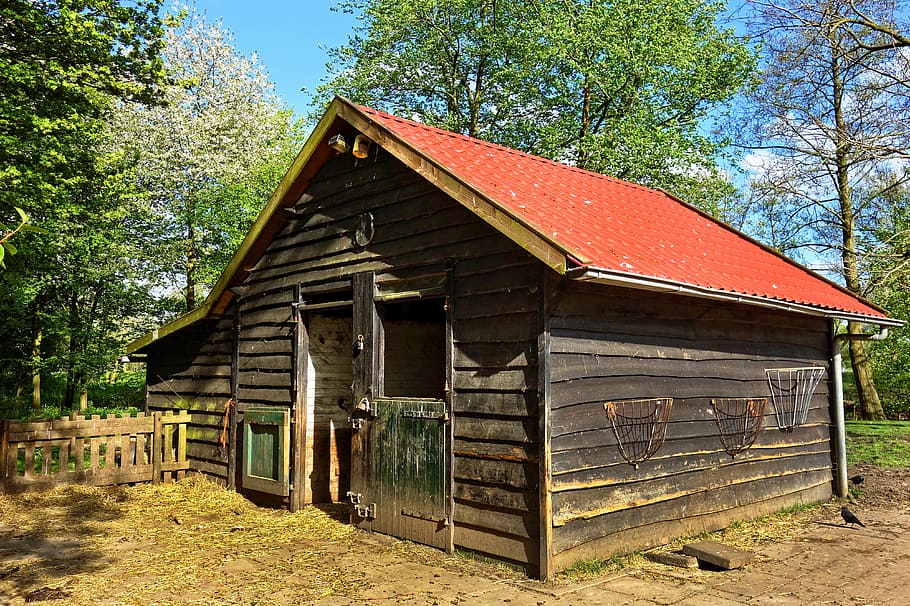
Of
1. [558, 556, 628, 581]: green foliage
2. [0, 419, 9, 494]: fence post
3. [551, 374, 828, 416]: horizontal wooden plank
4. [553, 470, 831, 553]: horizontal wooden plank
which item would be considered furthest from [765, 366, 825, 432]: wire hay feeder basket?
[0, 419, 9, 494]: fence post

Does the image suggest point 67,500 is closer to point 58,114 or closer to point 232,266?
point 232,266

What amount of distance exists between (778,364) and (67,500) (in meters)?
9.43

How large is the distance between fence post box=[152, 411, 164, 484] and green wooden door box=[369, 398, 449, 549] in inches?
181

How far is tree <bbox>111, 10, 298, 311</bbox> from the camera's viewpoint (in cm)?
2253

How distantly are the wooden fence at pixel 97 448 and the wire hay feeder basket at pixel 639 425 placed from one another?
7.25 meters

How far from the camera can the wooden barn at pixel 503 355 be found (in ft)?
21.5

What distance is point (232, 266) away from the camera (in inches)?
408

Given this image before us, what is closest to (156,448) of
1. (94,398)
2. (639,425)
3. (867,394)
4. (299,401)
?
(299,401)

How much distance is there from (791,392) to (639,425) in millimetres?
3463

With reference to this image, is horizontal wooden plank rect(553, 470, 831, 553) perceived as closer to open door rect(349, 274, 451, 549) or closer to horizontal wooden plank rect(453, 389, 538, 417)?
horizontal wooden plank rect(453, 389, 538, 417)

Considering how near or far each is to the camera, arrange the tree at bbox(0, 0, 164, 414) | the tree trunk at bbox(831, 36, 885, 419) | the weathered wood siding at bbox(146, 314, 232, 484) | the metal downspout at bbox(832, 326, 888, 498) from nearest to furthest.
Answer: the metal downspout at bbox(832, 326, 888, 498) → the weathered wood siding at bbox(146, 314, 232, 484) → the tree at bbox(0, 0, 164, 414) → the tree trunk at bbox(831, 36, 885, 419)

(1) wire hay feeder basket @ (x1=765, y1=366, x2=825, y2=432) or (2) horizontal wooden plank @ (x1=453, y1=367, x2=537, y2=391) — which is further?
(1) wire hay feeder basket @ (x1=765, y1=366, x2=825, y2=432)

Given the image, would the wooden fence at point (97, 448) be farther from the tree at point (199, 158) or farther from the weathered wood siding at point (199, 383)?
the tree at point (199, 158)

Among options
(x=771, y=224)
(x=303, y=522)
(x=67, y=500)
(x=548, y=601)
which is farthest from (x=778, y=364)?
(x=771, y=224)
